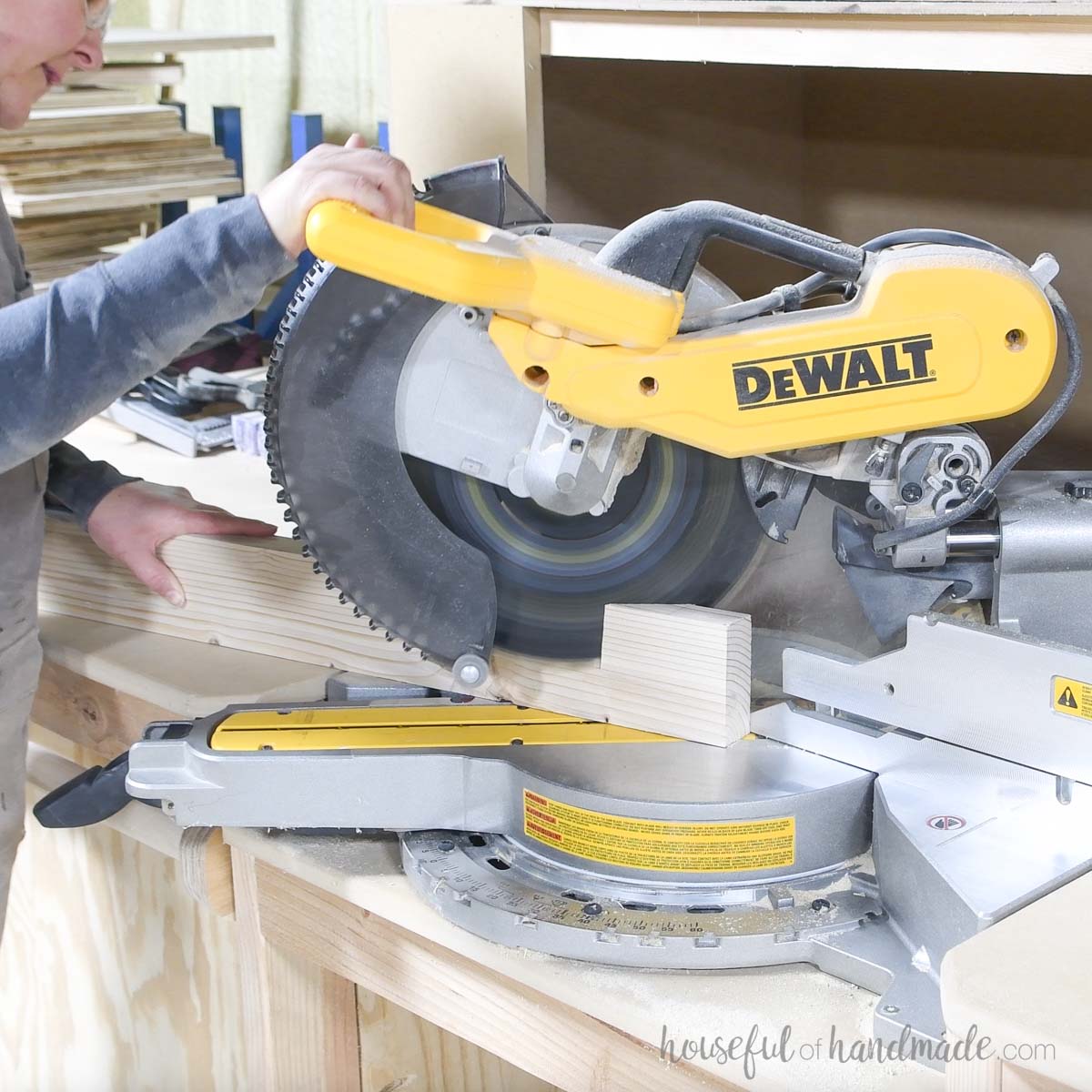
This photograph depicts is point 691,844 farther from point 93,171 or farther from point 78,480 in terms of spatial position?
point 93,171

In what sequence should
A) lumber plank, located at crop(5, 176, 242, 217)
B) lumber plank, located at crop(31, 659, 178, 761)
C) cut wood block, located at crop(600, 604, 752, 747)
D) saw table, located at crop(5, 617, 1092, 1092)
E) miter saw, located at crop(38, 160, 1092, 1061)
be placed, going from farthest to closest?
lumber plank, located at crop(5, 176, 242, 217), lumber plank, located at crop(31, 659, 178, 761), cut wood block, located at crop(600, 604, 752, 747), miter saw, located at crop(38, 160, 1092, 1061), saw table, located at crop(5, 617, 1092, 1092)

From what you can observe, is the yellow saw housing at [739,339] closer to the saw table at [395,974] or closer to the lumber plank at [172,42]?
the saw table at [395,974]

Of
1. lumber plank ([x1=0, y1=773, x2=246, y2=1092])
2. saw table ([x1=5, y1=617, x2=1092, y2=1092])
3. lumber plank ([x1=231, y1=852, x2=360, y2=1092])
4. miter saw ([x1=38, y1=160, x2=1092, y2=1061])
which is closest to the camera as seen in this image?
saw table ([x1=5, y1=617, x2=1092, y2=1092])

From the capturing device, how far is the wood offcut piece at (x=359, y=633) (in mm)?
1052

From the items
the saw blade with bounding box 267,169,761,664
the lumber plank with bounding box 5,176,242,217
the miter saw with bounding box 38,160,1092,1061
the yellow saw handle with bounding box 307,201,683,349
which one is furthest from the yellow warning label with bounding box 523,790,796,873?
the lumber plank with bounding box 5,176,242,217

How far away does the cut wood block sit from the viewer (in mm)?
1043

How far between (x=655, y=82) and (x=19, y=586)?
3.07 ft

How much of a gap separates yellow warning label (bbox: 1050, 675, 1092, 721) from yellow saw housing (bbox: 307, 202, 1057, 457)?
0.19m

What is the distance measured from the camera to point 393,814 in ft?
3.31

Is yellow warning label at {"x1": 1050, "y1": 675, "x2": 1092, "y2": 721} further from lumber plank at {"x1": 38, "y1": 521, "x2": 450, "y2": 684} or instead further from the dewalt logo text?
lumber plank at {"x1": 38, "y1": 521, "x2": 450, "y2": 684}

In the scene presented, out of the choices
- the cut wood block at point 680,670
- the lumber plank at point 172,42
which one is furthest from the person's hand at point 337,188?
the lumber plank at point 172,42

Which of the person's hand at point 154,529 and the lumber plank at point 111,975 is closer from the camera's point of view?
the person's hand at point 154,529

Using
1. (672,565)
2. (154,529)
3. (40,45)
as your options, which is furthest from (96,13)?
(672,565)

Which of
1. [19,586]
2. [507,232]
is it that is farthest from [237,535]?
[507,232]
